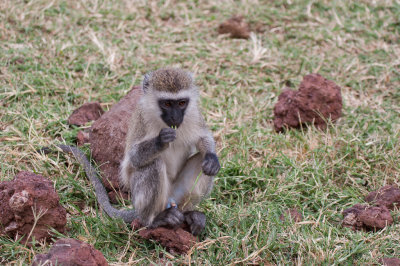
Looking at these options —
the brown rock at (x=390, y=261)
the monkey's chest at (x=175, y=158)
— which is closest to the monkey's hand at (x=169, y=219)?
the monkey's chest at (x=175, y=158)

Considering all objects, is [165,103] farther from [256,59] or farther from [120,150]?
Result: [256,59]

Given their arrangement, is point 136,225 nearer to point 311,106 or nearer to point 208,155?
point 208,155

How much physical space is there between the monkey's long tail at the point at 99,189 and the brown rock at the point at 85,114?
590mm

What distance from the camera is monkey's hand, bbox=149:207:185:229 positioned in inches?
173

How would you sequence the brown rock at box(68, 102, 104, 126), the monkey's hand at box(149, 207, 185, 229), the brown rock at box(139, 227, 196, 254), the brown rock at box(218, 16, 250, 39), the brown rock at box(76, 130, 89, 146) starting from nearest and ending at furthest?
the brown rock at box(139, 227, 196, 254) → the monkey's hand at box(149, 207, 185, 229) → the brown rock at box(76, 130, 89, 146) → the brown rock at box(68, 102, 104, 126) → the brown rock at box(218, 16, 250, 39)

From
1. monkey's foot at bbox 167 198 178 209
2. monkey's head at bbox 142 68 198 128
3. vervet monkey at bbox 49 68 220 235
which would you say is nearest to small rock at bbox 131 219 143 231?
vervet monkey at bbox 49 68 220 235

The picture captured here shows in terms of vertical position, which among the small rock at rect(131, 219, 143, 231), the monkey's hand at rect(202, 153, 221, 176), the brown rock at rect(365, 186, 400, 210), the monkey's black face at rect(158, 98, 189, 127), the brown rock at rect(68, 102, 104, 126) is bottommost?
the brown rock at rect(365, 186, 400, 210)

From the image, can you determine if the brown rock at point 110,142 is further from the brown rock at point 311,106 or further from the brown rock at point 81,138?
the brown rock at point 311,106

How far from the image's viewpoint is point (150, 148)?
14.3ft

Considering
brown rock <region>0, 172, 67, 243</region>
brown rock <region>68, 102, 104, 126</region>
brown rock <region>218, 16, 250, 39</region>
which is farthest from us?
brown rock <region>218, 16, 250, 39</region>

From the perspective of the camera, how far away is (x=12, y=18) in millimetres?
7812

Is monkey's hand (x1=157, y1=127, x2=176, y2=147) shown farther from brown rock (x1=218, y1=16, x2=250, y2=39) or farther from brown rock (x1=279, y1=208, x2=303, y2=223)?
brown rock (x1=218, y1=16, x2=250, y2=39)

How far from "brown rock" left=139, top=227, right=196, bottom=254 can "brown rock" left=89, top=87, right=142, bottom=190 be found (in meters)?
1.10

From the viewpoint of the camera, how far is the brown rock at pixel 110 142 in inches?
212
